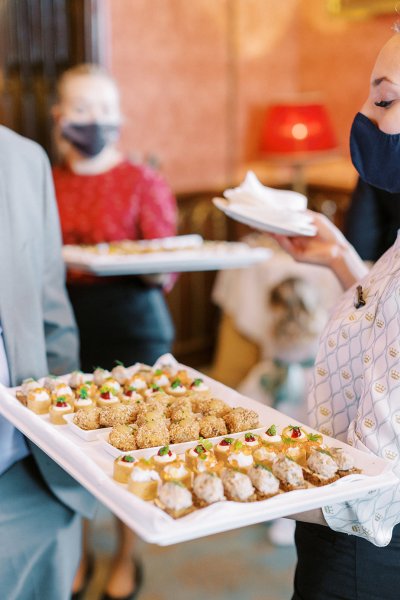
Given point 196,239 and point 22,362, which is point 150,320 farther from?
point 22,362

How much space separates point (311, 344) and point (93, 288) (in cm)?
125

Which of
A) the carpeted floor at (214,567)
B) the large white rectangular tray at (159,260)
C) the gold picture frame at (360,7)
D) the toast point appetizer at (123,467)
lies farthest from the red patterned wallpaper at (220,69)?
the toast point appetizer at (123,467)

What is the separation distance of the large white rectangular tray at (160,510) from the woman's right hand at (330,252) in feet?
1.49

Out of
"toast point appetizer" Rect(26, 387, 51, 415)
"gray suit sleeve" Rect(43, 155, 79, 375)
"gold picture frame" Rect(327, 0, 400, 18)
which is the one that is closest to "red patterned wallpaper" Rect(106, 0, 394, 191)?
"gold picture frame" Rect(327, 0, 400, 18)

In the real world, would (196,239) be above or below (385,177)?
below

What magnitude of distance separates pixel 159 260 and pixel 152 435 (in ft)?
5.59

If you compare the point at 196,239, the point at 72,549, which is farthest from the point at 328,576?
the point at 196,239

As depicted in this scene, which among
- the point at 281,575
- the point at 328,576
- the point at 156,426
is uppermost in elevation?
the point at 156,426

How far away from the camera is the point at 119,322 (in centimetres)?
328

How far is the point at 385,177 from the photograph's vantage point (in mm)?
1460

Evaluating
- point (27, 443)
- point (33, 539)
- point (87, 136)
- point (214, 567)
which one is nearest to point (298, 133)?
point (87, 136)

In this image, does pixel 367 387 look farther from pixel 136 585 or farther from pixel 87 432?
pixel 136 585

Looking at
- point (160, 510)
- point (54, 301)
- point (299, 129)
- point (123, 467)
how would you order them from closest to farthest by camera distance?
point (160, 510)
point (123, 467)
point (54, 301)
point (299, 129)

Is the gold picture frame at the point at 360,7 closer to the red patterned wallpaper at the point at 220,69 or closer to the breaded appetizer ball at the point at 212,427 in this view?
the red patterned wallpaper at the point at 220,69
